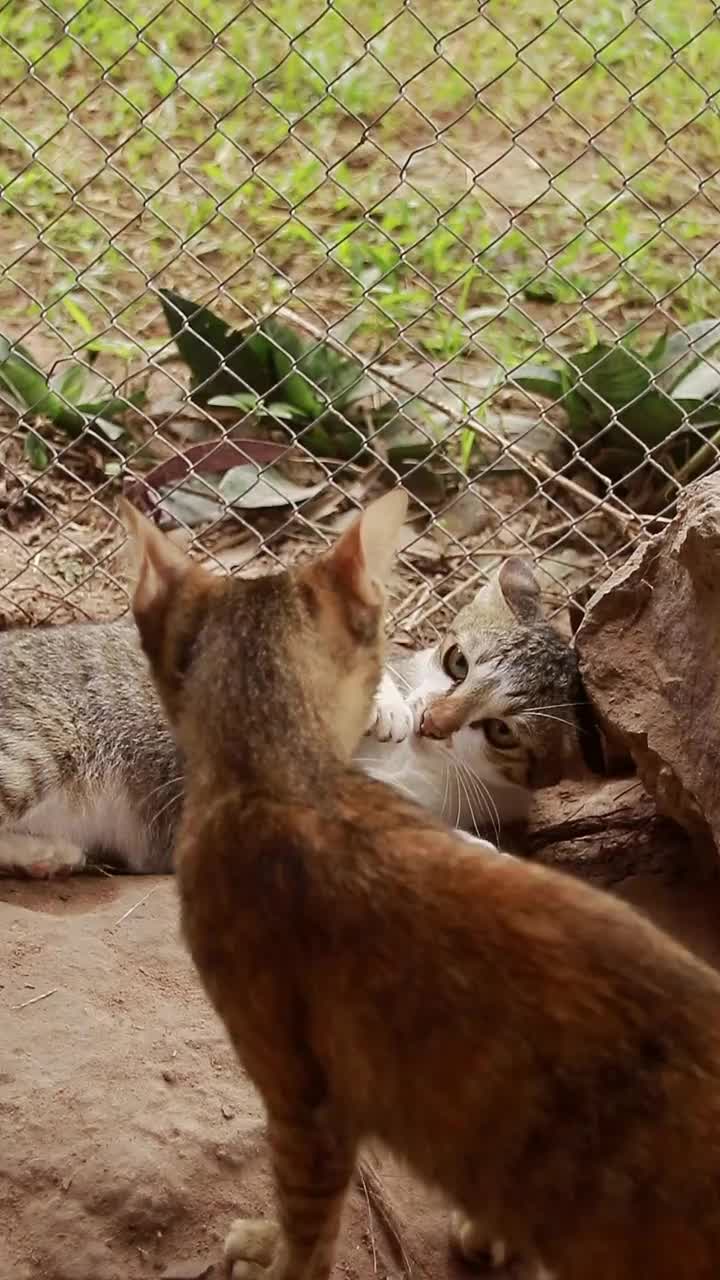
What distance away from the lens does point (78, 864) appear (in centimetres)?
374

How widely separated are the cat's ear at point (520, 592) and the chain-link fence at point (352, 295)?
1.87ft

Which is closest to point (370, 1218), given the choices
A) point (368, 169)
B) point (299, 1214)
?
point (299, 1214)

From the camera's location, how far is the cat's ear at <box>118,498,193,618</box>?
8.02 feet

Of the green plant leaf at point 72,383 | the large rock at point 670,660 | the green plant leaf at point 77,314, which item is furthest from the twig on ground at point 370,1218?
the green plant leaf at point 77,314

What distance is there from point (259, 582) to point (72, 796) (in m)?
1.63

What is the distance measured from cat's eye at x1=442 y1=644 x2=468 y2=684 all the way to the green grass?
4.86 feet

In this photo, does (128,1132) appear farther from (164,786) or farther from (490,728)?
(490,728)

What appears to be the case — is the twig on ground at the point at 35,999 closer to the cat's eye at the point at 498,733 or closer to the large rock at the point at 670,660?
the cat's eye at the point at 498,733

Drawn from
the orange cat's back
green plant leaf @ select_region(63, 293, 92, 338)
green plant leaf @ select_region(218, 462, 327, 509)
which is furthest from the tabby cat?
green plant leaf @ select_region(63, 293, 92, 338)

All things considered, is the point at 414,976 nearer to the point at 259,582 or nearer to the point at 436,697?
the point at 259,582

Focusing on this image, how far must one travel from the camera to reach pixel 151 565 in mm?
2449

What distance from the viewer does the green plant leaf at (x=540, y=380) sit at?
4.77 m

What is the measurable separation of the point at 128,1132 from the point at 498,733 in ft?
4.79

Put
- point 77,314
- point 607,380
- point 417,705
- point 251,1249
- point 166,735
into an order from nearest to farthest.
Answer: point 251,1249 → point 417,705 → point 166,735 → point 607,380 → point 77,314
